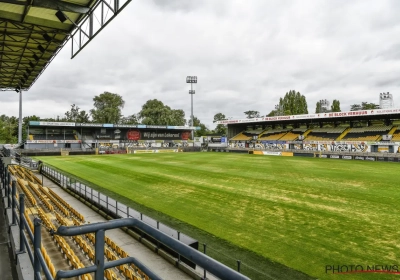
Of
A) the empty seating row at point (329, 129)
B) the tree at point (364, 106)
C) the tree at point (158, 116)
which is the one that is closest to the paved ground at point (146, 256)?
the empty seating row at point (329, 129)

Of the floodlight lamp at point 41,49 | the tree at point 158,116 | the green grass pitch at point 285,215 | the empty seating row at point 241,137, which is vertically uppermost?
the tree at point 158,116

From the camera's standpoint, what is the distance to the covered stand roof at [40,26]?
28.0ft

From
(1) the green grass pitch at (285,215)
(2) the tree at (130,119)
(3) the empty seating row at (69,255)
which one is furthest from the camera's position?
(2) the tree at (130,119)

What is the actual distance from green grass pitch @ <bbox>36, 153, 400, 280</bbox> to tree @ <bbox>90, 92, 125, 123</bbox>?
71.5 metres

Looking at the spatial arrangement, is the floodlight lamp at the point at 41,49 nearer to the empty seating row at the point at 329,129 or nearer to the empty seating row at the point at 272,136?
the empty seating row at the point at 329,129

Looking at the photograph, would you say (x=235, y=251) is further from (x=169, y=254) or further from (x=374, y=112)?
(x=374, y=112)

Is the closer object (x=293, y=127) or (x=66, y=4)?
(x=66, y=4)

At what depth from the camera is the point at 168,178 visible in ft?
74.0

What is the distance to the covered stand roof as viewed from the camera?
8523 millimetres

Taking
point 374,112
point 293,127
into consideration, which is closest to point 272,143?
point 293,127

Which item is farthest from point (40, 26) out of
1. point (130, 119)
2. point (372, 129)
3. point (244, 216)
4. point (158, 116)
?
point (130, 119)

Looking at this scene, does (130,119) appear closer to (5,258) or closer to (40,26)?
(40,26)

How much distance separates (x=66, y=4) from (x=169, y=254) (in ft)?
26.9

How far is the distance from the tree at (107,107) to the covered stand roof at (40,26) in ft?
253
